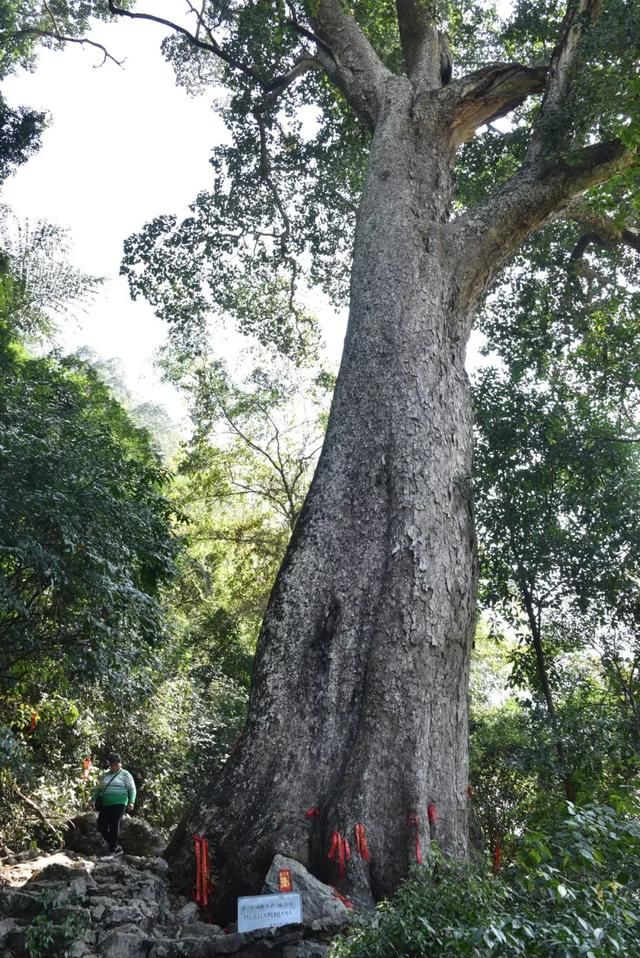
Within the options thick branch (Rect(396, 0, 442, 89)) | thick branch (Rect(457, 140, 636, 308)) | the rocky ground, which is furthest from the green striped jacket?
thick branch (Rect(396, 0, 442, 89))

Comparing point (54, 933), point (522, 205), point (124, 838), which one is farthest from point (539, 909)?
point (522, 205)

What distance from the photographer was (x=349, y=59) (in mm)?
8742

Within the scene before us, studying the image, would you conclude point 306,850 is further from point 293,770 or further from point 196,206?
point 196,206

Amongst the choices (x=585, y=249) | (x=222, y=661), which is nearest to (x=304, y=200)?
(x=585, y=249)

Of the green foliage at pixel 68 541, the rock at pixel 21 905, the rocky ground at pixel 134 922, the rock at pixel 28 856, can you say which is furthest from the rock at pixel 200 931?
the rock at pixel 28 856

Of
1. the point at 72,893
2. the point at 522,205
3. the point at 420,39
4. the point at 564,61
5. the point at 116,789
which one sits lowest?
the point at 72,893

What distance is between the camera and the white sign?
316 centimetres

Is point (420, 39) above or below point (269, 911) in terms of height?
above

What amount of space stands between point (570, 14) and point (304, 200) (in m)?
5.11

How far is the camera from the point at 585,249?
34.4ft

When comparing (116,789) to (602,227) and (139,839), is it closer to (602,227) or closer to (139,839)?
(139,839)

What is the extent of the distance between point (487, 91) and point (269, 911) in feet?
26.0

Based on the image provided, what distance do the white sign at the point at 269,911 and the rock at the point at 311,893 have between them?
0.11 meters

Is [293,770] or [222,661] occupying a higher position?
[222,661]
